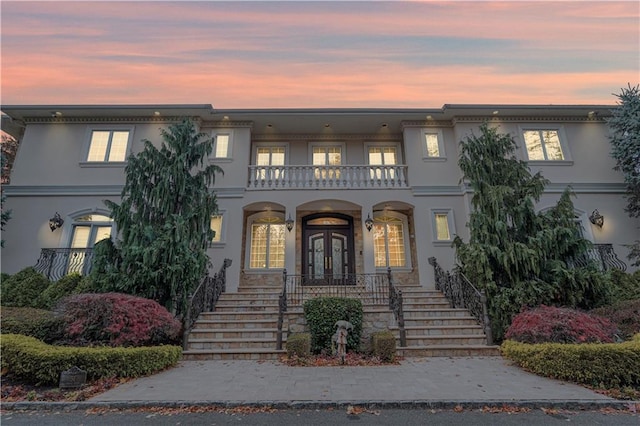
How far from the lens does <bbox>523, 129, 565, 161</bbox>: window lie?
12461 mm

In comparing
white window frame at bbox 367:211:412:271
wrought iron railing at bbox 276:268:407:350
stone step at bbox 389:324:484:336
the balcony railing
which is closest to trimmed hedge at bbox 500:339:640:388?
stone step at bbox 389:324:484:336

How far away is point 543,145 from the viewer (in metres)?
12.6

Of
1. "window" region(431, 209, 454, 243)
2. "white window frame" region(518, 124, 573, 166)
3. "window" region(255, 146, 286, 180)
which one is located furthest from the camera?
"window" region(255, 146, 286, 180)

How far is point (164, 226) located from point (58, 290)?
420cm

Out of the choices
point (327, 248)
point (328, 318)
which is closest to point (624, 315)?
point (328, 318)

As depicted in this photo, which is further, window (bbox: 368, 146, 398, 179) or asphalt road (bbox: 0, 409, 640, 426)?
window (bbox: 368, 146, 398, 179)

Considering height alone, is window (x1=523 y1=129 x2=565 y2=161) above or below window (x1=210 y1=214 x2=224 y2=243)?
above

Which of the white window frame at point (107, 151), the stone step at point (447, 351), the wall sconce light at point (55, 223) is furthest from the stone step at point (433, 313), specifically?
the wall sconce light at point (55, 223)

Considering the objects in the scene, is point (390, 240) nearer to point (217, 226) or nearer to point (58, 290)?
point (217, 226)

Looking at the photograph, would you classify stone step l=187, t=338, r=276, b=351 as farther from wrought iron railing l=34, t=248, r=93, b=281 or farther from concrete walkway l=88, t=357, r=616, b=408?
wrought iron railing l=34, t=248, r=93, b=281

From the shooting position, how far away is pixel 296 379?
5.48 meters

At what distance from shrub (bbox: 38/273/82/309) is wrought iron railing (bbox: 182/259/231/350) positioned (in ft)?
12.6

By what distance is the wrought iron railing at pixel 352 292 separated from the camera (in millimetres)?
7902

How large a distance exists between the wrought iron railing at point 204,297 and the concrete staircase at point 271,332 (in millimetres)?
206
